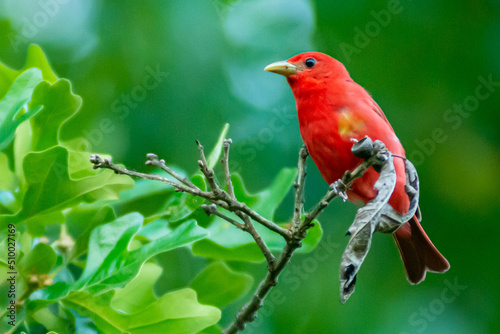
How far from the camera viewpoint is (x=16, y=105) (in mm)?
1738

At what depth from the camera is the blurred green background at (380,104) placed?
4.09 m

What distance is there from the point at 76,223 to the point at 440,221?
2.97 m

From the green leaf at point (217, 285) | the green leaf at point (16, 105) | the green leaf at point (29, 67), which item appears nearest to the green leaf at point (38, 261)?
the green leaf at point (16, 105)

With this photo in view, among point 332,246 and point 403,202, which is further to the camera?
point 332,246

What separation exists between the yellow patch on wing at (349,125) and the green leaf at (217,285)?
69cm

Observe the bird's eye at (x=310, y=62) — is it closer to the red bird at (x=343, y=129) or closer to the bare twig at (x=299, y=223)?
the red bird at (x=343, y=129)

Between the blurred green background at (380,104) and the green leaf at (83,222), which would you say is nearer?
the green leaf at (83,222)

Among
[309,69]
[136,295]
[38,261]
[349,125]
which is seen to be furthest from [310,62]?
[38,261]

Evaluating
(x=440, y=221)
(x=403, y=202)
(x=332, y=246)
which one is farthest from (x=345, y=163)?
(x=440, y=221)

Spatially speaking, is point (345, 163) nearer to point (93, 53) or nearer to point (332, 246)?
point (332, 246)

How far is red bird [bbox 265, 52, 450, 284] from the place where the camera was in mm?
2328

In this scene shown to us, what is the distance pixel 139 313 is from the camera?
169 cm

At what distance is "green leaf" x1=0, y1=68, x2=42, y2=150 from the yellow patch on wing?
1124 mm

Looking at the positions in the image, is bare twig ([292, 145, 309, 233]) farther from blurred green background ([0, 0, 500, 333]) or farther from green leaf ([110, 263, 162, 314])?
blurred green background ([0, 0, 500, 333])
